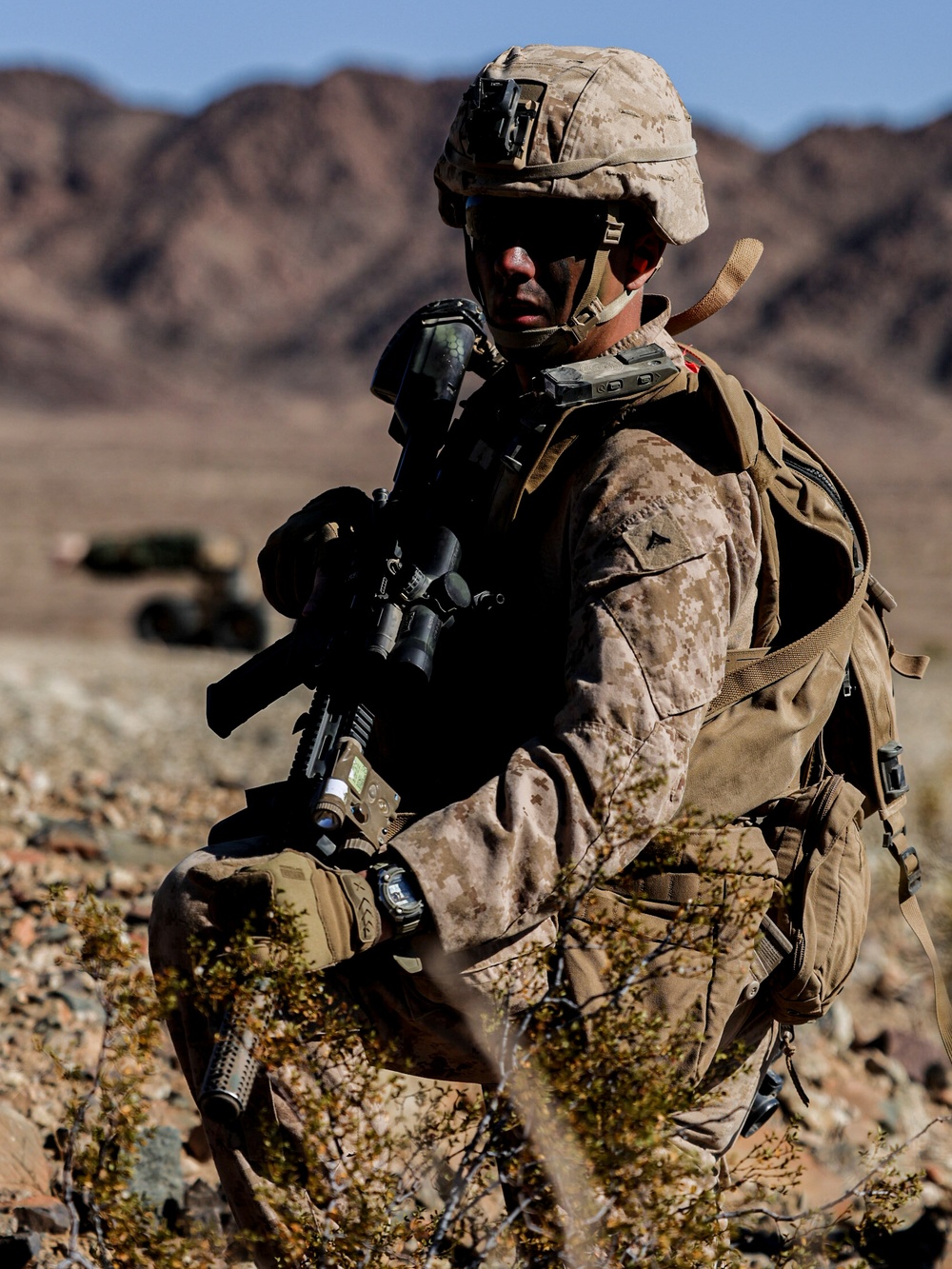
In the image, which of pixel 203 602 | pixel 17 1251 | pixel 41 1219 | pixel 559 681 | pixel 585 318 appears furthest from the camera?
pixel 203 602

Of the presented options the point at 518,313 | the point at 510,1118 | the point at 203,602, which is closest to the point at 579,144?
the point at 518,313

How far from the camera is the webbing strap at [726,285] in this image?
3293 millimetres

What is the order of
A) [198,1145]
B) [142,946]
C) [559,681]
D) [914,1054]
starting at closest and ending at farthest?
1. [559,681]
2. [198,1145]
3. [142,946]
4. [914,1054]

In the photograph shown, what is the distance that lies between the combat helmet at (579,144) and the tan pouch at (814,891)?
969 mm

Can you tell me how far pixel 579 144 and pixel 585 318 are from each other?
1.00 feet

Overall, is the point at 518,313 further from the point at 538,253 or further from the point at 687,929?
the point at 687,929

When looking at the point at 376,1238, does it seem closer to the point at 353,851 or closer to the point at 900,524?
the point at 353,851

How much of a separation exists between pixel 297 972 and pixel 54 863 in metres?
3.50

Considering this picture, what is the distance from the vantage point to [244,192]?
10200 cm

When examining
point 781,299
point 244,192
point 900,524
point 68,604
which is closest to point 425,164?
point 244,192

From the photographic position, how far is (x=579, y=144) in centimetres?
290

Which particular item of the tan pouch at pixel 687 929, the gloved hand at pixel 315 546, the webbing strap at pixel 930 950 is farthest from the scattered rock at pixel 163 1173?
the webbing strap at pixel 930 950

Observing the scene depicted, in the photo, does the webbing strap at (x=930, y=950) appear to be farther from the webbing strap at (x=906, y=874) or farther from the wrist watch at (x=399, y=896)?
the wrist watch at (x=399, y=896)

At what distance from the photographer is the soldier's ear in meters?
3.07
